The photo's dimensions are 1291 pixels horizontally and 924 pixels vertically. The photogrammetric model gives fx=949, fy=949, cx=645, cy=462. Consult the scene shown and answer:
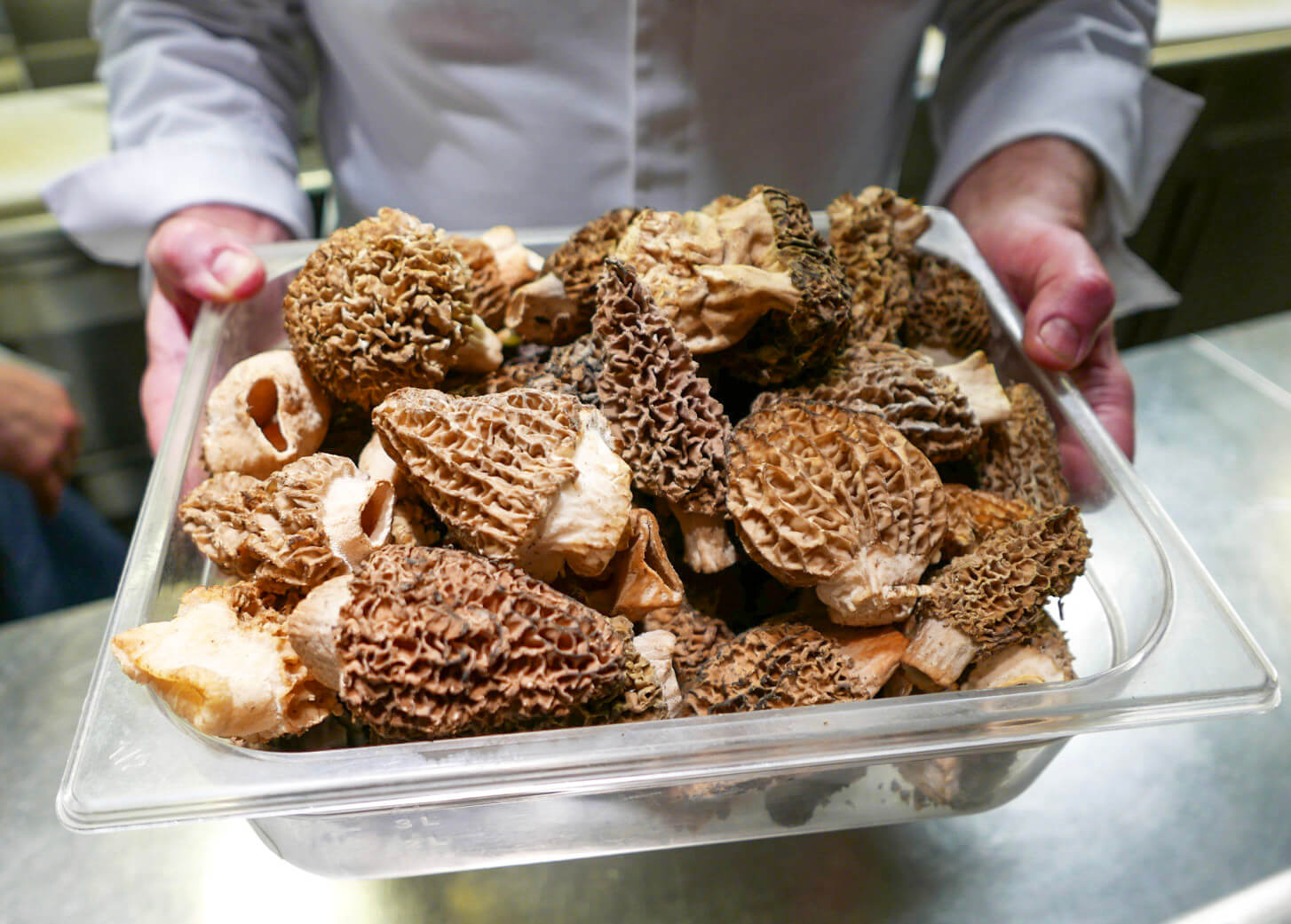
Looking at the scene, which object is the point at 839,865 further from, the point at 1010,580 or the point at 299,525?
the point at 299,525

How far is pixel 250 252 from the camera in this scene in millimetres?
910

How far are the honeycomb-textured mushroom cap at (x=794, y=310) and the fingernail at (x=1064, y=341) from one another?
0.76ft

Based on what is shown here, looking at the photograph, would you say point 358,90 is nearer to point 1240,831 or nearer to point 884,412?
point 884,412

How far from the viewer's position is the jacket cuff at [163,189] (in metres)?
1.15

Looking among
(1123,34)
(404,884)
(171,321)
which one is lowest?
(404,884)

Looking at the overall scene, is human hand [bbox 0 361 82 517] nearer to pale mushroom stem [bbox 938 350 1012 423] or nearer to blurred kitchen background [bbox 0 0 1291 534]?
blurred kitchen background [bbox 0 0 1291 534]

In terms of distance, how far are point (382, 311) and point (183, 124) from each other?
0.75m

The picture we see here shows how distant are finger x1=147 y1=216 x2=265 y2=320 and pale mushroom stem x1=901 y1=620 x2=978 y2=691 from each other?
661 mm

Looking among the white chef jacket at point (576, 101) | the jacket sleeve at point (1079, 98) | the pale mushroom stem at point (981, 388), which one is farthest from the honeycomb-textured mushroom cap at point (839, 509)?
the jacket sleeve at point (1079, 98)

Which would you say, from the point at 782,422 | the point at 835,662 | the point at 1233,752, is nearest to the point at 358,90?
the point at 782,422

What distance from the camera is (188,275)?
2.97 ft

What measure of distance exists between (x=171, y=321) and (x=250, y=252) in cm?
22

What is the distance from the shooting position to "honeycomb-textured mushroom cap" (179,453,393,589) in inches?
23.1

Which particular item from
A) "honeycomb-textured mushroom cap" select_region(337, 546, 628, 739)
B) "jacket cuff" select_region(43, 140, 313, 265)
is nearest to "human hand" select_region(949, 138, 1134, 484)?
"honeycomb-textured mushroom cap" select_region(337, 546, 628, 739)
